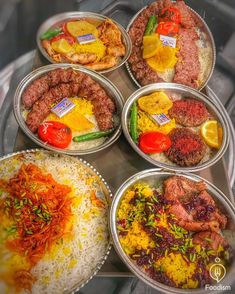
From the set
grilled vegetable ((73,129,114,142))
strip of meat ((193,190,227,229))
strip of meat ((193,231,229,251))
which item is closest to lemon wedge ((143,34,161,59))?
grilled vegetable ((73,129,114,142))

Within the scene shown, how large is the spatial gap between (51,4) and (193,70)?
2.10 meters

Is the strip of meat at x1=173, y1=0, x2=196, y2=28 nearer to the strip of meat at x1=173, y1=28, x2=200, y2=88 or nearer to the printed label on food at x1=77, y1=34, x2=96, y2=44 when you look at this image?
the strip of meat at x1=173, y1=28, x2=200, y2=88

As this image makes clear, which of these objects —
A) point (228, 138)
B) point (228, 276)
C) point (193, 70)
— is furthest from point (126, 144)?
point (228, 276)

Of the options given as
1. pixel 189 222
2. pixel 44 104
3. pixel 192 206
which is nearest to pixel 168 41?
pixel 44 104

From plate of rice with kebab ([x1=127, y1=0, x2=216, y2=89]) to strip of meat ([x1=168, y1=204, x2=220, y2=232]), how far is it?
4.66 ft

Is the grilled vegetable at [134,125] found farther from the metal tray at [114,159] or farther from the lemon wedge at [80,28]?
the lemon wedge at [80,28]

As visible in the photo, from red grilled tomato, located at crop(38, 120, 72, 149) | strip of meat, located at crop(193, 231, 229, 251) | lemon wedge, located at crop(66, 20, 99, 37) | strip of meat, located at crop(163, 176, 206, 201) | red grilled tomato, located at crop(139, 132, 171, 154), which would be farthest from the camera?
lemon wedge, located at crop(66, 20, 99, 37)

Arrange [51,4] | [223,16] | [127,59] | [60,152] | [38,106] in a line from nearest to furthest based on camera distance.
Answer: [51,4] < [60,152] < [38,106] < [223,16] < [127,59]

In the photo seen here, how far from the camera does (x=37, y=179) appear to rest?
2.48m

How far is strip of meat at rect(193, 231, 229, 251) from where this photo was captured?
2398mm

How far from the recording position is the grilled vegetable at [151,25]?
388cm

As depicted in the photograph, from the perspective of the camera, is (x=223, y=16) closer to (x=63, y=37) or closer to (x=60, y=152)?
(x=63, y=37)

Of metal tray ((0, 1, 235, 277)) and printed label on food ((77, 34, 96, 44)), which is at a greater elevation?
printed label on food ((77, 34, 96, 44))

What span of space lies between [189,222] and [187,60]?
1.89 metres
